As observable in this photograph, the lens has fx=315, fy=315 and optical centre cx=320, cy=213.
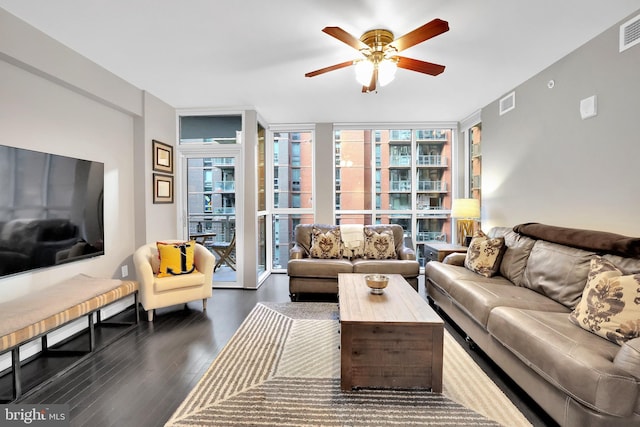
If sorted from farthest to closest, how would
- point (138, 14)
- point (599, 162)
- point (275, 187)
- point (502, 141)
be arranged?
1. point (275, 187)
2. point (502, 141)
3. point (599, 162)
4. point (138, 14)

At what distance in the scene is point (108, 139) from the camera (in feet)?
11.4

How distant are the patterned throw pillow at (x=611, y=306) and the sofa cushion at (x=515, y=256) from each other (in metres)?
0.96

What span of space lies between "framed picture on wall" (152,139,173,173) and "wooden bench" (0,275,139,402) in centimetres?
164

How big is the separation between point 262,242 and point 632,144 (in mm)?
4473

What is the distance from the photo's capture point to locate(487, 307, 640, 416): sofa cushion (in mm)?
1399

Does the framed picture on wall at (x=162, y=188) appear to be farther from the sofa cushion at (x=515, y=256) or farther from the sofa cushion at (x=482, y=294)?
the sofa cushion at (x=515, y=256)

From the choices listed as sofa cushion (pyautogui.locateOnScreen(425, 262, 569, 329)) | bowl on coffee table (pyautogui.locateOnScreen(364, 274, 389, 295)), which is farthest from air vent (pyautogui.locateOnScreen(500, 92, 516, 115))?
bowl on coffee table (pyautogui.locateOnScreen(364, 274, 389, 295))

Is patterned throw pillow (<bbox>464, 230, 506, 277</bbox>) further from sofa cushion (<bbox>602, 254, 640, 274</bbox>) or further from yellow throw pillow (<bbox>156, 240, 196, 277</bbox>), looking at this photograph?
yellow throw pillow (<bbox>156, 240, 196, 277</bbox>)

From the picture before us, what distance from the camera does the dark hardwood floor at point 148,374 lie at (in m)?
1.89

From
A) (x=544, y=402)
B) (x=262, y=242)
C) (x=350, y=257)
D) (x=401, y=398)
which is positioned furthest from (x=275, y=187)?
(x=544, y=402)

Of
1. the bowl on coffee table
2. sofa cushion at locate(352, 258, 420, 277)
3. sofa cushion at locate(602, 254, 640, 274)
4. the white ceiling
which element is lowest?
sofa cushion at locate(352, 258, 420, 277)

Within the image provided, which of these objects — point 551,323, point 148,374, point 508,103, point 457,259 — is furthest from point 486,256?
point 148,374

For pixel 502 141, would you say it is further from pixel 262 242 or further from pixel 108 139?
pixel 108 139

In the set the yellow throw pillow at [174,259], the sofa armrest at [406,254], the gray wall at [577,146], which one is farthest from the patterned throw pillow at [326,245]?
the gray wall at [577,146]
